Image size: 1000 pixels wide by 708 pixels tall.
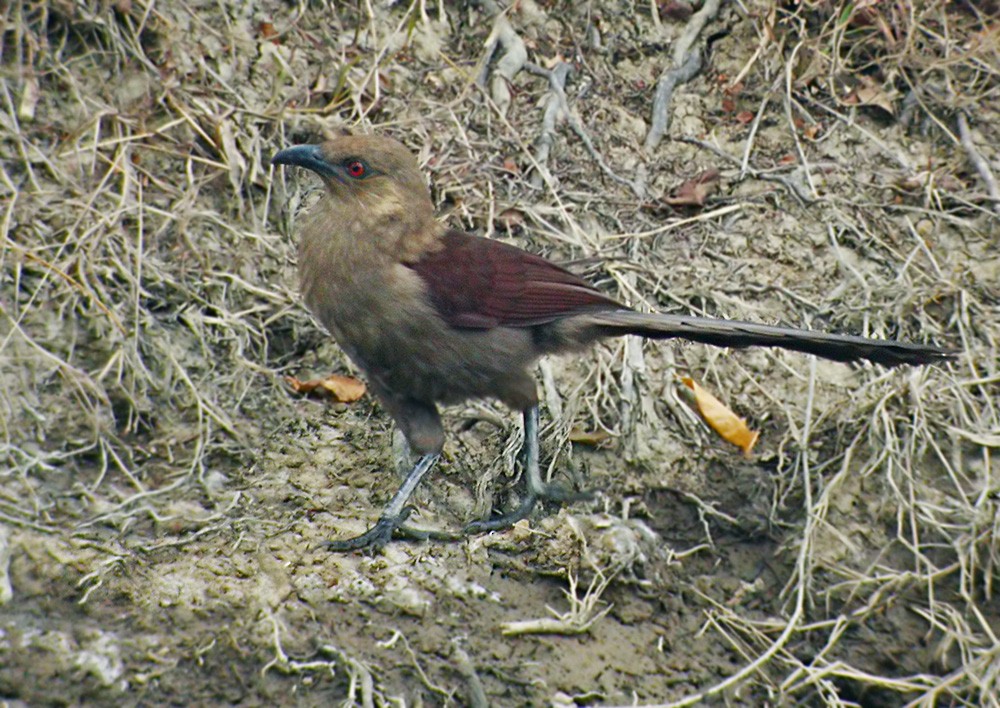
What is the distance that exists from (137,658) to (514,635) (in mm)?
1130

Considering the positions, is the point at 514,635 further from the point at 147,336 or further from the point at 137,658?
the point at 147,336

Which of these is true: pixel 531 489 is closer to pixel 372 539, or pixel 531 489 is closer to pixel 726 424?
pixel 372 539

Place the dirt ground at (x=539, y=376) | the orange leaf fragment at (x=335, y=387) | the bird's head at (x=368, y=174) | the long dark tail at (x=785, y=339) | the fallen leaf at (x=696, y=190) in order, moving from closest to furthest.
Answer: the dirt ground at (x=539, y=376), the long dark tail at (x=785, y=339), the bird's head at (x=368, y=174), the orange leaf fragment at (x=335, y=387), the fallen leaf at (x=696, y=190)

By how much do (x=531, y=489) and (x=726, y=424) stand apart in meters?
0.98

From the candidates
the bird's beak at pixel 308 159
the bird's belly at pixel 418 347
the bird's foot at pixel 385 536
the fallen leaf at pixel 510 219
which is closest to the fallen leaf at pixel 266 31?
the fallen leaf at pixel 510 219

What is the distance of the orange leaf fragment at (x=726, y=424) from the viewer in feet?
14.9

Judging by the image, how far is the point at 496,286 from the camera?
386 cm

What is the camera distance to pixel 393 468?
4.26 m

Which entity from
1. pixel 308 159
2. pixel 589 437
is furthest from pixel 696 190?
pixel 308 159

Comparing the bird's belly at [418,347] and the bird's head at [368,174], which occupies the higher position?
the bird's head at [368,174]

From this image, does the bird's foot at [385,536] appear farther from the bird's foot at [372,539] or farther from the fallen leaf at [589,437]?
the fallen leaf at [589,437]

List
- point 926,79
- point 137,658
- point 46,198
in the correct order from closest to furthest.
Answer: point 137,658 < point 46,198 < point 926,79

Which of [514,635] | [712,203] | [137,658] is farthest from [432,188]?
[137,658]

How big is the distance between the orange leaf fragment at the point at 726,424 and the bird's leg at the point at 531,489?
81cm
